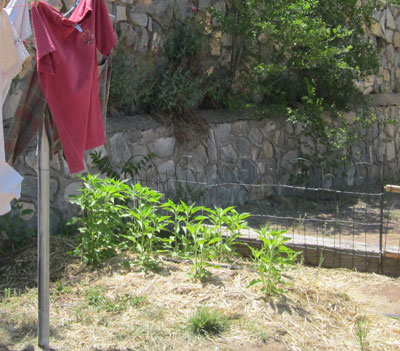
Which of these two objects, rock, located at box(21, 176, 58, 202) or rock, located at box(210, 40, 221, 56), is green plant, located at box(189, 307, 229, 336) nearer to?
rock, located at box(21, 176, 58, 202)

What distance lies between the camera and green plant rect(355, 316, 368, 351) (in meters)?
3.62

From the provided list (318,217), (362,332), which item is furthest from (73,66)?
(318,217)

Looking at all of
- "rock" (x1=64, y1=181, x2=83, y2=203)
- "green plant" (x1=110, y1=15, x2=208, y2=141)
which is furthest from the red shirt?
"green plant" (x1=110, y1=15, x2=208, y2=141)

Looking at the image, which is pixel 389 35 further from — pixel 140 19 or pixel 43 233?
pixel 43 233

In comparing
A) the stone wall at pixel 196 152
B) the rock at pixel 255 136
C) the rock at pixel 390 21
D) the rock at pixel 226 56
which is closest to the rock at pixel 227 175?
the stone wall at pixel 196 152

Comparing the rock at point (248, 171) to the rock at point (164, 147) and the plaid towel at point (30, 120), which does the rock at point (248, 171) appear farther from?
the plaid towel at point (30, 120)

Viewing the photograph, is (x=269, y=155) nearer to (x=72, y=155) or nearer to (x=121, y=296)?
(x=121, y=296)

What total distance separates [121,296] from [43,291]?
2.92 ft

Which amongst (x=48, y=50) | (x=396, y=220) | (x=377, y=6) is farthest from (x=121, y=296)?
(x=377, y=6)

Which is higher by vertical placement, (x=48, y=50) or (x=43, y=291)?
(x=48, y=50)

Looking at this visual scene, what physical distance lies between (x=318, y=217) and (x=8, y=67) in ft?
16.7

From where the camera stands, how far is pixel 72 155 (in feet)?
10.7

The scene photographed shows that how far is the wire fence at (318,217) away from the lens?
531 centimetres

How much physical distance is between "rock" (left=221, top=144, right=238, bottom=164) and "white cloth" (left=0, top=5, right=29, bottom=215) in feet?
15.6
